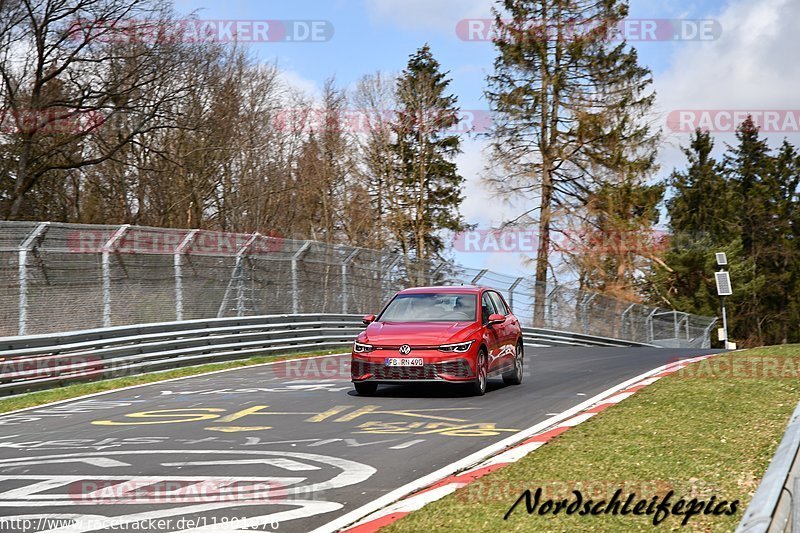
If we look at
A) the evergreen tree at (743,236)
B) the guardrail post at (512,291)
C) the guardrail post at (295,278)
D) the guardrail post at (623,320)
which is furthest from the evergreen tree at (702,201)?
Result: the guardrail post at (295,278)

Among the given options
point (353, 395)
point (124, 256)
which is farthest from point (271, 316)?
point (353, 395)

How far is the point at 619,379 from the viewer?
14.9m

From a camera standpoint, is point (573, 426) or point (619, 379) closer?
point (573, 426)

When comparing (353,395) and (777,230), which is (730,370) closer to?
(353,395)

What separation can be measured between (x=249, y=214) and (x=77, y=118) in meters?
17.0

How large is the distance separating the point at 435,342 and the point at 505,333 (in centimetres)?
213

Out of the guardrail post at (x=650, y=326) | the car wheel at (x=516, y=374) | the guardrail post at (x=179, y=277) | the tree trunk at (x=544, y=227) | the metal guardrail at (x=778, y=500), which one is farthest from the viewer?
the guardrail post at (x=650, y=326)

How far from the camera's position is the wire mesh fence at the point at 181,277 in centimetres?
1634

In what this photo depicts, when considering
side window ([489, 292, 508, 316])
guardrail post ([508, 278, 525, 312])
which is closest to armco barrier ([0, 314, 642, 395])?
Answer: guardrail post ([508, 278, 525, 312])

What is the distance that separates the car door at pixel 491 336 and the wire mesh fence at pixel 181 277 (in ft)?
24.9

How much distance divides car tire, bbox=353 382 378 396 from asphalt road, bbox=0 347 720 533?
11.0 inches

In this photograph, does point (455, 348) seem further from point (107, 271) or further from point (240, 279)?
point (240, 279)

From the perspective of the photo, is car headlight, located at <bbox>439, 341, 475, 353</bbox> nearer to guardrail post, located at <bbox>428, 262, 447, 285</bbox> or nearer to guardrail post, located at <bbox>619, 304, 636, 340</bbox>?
guardrail post, located at <bbox>428, 262, 447, 285</bbox>

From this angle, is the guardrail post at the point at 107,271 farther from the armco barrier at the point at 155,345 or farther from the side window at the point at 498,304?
the side window at the point at 498,304
